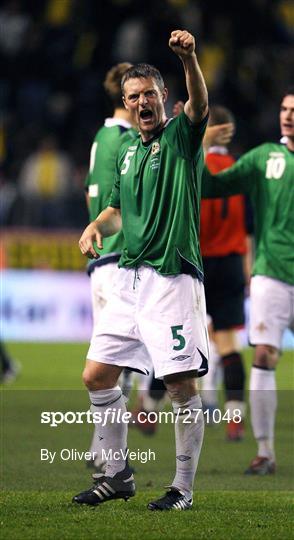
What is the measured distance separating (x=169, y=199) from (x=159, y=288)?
451 mm

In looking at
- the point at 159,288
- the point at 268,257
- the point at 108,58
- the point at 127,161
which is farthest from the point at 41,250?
the point at 159,288

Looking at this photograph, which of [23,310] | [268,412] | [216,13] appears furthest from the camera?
[216,13]

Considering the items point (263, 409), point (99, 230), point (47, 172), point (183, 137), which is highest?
point (183, 137)

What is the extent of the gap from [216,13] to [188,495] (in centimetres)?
1802

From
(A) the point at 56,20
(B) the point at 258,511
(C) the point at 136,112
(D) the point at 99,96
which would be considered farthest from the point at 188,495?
(A) the point at 56,20

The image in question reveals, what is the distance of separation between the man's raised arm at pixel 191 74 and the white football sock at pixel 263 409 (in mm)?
2720

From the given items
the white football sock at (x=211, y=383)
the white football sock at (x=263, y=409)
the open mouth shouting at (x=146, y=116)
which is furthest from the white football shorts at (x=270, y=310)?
the white football sock at (x=211, y=383)

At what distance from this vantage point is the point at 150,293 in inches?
271

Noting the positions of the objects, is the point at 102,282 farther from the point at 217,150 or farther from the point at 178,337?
the point at 217,150

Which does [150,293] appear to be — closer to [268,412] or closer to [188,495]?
[188,495]

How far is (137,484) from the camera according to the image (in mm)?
8078

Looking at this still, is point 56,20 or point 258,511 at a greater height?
point 56,20

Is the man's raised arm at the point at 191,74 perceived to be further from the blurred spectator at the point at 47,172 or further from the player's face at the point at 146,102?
the blurred spectator at the point at 47,172

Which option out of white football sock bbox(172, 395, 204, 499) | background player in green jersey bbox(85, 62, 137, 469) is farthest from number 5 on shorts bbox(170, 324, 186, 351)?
background player in green jersey bbox(85, 62, 137, 469)
